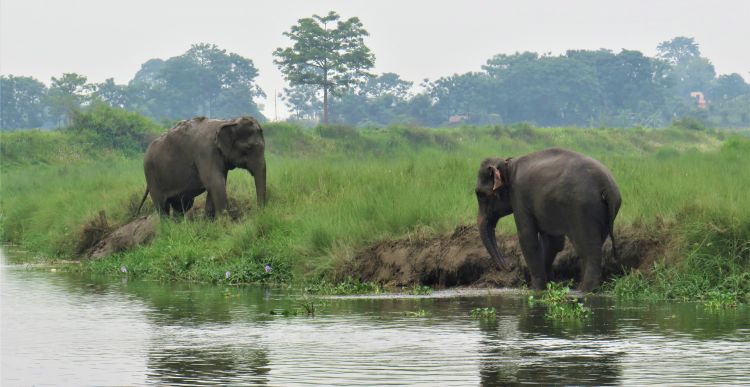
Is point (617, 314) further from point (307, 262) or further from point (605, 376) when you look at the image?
point (307, 262)

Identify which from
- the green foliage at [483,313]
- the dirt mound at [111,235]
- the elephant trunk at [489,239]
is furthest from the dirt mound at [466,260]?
the dirt mound at [111,235]

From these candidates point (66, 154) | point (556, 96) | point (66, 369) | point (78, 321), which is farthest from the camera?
point (556, 96)

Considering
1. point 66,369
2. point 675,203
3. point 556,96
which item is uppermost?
point 556,96

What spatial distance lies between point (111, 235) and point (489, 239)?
358 inches

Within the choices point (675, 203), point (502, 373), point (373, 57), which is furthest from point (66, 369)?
point (373, 57)

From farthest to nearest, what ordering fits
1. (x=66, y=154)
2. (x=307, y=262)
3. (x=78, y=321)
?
(x=66, y=154) → (x=307, y=262) → (x=78, y=321)

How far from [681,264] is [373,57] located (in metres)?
71.7

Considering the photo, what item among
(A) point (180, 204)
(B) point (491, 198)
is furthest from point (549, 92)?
(B) point (491, 198)

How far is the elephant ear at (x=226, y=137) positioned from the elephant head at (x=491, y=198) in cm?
620

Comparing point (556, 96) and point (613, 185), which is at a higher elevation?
point (556, 96)

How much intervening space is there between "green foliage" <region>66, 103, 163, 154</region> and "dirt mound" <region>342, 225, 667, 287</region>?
39.8 meters

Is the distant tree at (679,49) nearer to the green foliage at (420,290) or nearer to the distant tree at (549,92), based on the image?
the distant tree at (549,92)

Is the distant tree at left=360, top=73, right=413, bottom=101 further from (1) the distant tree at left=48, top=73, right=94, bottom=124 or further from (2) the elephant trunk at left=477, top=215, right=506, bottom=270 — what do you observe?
(2) the elephant trunk at left=477, top=215, right=506, bottom=270

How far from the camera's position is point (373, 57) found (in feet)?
279
